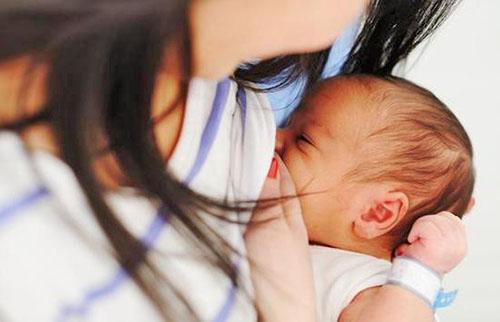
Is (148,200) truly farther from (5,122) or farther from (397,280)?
(397,280)

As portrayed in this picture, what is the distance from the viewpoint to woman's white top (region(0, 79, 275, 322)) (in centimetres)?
57

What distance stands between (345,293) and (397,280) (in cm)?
6

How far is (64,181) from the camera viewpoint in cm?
58

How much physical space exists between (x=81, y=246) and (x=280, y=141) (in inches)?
16.7

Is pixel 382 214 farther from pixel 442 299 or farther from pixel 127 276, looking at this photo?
pixel 127 276

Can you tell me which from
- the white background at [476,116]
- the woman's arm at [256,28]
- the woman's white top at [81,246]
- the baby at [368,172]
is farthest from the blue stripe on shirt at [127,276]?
the white background at [476,116]

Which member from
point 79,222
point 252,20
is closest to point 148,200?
point 79,222

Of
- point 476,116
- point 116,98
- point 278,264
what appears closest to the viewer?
point 116,98

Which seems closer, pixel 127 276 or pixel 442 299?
pixel 127 276

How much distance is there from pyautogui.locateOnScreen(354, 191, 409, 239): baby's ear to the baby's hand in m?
0.02

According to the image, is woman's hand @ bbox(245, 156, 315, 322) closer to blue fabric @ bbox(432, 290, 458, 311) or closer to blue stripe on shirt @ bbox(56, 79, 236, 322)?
blue stripe on shirt @ bbox(56, 79, 236, 322)

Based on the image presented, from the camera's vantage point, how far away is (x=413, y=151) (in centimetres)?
95

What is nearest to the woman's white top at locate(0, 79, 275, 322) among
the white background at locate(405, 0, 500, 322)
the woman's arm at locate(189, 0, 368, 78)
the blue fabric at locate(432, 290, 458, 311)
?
the woman's arm at locate(189, 0, 368, 78)

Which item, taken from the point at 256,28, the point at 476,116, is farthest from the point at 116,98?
the point at 476,116
